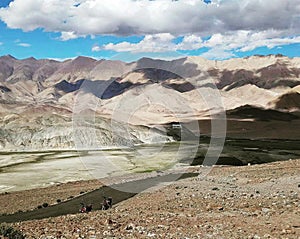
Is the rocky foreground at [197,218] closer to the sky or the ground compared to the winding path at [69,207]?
closer to the sky

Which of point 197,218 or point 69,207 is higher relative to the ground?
point 197,218

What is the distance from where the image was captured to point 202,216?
19.6m

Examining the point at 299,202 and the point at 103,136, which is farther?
the point at 103,136

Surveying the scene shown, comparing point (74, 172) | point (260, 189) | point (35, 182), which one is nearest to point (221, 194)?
point (260, 189)

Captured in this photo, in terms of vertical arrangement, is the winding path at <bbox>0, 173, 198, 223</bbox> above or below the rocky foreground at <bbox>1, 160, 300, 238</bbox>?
below

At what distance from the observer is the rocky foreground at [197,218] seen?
52.7 feet

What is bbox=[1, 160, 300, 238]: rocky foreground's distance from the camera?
1608cm

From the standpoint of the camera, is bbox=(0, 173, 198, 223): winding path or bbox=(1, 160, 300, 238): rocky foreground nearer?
bbox=(1, 160, 300, 238): rocky foreground

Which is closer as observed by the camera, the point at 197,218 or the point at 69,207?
the point at 197,218

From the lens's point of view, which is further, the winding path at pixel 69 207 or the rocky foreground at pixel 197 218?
the winding path at pixel 69 207

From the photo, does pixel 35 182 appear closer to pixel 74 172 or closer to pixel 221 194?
pixel 74 172

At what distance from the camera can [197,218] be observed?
19.1 m

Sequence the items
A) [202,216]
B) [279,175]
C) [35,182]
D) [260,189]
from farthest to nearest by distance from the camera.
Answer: [35,182], [279,175], [260,189], [202,216]

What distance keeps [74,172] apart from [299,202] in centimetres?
5426
